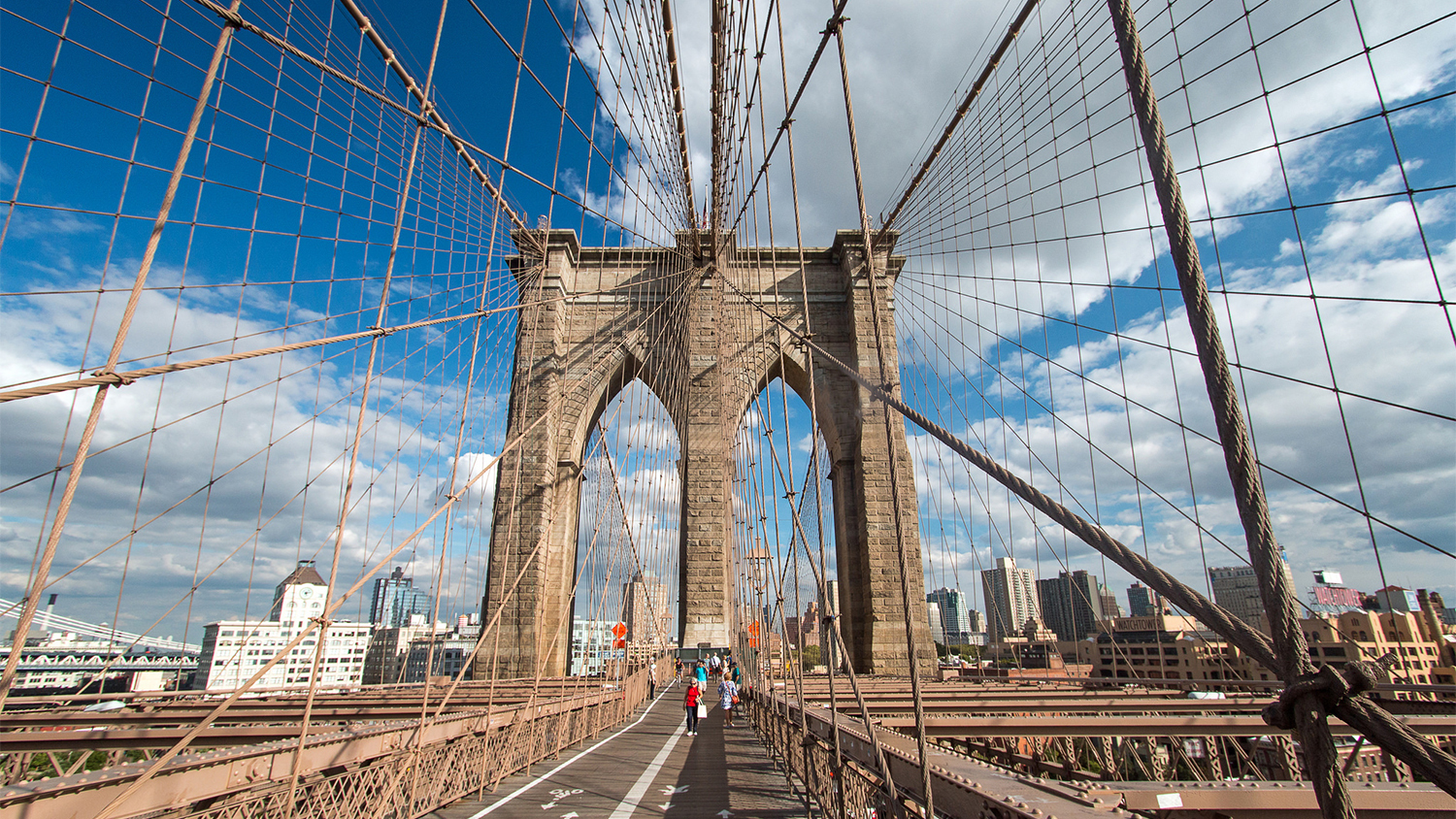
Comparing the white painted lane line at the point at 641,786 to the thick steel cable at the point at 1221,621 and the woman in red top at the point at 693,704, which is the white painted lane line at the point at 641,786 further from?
the thick steel cable at the point at 1221,621

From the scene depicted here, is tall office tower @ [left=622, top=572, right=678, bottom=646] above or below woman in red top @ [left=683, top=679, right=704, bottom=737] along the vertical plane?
above

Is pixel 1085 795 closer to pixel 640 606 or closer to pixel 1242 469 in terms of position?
pixel 1242 469

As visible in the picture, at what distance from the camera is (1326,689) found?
90 cm

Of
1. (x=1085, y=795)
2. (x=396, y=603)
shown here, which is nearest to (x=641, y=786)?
(x=1085, y=795)

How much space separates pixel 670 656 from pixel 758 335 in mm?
19513

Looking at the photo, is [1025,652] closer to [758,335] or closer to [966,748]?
[758,335]

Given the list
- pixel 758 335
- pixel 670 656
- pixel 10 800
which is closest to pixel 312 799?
pixel 10 800

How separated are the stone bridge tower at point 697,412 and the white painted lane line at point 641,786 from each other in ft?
16.9

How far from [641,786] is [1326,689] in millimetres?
4666

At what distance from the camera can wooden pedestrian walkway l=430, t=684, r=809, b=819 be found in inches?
150

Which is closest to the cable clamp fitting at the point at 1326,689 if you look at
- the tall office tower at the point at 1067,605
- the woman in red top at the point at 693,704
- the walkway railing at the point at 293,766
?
the walkway railing at the point at 293,766

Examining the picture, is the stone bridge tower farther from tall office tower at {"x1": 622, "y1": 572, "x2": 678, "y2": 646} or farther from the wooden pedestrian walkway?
the wooden pedestrian walkway

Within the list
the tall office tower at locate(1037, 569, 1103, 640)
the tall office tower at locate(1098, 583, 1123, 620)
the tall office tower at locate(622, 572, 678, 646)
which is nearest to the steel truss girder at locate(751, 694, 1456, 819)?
the tall office tower at locate(1098, 583, 1123, 620)

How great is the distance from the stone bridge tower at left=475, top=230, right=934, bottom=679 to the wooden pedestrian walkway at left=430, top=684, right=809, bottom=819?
16.6 ft
